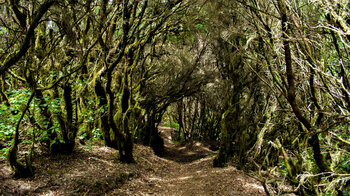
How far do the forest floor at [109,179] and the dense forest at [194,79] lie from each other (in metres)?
0.33

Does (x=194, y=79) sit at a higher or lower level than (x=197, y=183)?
higher

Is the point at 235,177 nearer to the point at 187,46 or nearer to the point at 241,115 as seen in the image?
the point at 241,115

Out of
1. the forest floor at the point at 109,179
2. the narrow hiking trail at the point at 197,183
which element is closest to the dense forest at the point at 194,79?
the forest floor at the point at 109,179

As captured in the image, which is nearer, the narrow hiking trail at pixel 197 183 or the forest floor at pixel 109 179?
the forest floor at pixel 109 179

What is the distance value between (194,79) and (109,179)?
794 centimetres

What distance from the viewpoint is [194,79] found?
43.3 ft

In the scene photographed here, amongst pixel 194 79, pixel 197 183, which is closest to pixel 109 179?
pixel 197 183

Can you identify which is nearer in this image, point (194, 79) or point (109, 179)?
point (109, 179)

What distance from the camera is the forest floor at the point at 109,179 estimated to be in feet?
16.8

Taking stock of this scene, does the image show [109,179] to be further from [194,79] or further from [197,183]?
[194,79]

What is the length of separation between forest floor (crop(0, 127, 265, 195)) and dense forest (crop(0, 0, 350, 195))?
1.09 ft

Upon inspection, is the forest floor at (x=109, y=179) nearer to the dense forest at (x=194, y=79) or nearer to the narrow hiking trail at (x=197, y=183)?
the narrow hiking trail at (x=197, y=183)

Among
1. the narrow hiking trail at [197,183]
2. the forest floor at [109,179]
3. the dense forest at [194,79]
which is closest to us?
the dense forest at [194,79]

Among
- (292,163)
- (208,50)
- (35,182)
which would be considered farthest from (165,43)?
(292,163)
